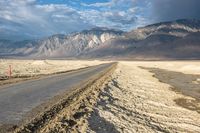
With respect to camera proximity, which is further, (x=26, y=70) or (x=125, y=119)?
(x=26, y=70)

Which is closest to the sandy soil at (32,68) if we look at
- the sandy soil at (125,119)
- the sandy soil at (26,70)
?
the sandy soil at (26,70)

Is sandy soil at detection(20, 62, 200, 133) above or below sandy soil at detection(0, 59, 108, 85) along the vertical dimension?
above

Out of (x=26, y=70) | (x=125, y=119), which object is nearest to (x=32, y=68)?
(x=26, y=70)

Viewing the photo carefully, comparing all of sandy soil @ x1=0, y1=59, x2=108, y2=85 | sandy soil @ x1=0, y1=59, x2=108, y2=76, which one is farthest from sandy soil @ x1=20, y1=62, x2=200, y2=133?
sandy soil @ x1=0, y1=59, x2=108, y2=76

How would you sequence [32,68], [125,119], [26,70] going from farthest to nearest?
[32,68] → [26,70] → [125,119]

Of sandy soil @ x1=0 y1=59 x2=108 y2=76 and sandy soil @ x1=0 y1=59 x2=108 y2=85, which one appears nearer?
sandy soil @ x1=0 y1=59 x2=108 y2=85

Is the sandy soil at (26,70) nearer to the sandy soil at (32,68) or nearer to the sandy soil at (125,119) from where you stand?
the sandy soil at (32,68)

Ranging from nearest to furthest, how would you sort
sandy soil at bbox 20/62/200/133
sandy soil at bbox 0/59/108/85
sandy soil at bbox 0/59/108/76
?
sandy soil at bbox 20/62/200/133 < sandy soil at bbox 0/59/108/85 < sandy soil at bbox 0/59/108/76

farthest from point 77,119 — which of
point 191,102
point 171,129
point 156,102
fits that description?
point 191,102

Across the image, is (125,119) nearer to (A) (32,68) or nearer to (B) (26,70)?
(B) (26,70)

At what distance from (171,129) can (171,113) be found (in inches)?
160

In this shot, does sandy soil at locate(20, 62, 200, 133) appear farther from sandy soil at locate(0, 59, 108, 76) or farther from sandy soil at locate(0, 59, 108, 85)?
sandy soil at locate(0, 59, 108, 76)

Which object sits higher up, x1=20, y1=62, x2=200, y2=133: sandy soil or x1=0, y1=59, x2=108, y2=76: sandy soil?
x1=20, y1=62, x2=200, y2=133: sandy soil

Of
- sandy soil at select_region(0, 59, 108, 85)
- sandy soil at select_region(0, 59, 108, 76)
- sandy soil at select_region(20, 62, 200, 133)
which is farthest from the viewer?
sandy soil at select_region(0, 59, 108, 76)
